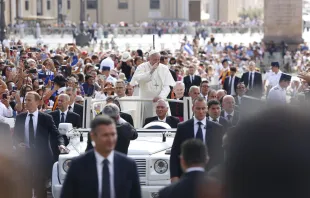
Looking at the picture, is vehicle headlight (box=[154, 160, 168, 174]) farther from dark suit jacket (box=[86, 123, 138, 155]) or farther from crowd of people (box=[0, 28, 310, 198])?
dark suit jacket (box=[86, 123, 138, 155])

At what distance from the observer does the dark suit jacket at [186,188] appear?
27.1 ft

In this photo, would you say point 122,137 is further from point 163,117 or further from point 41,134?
point 163,117

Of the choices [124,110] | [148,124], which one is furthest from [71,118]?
[148,124]

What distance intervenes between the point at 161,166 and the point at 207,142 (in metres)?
1.52

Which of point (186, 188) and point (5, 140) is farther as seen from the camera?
point (5, 140)

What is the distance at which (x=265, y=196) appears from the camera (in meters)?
7.43

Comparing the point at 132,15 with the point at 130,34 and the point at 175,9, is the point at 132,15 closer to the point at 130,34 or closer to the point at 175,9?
the point at 175,9

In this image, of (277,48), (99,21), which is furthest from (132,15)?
(277,48)

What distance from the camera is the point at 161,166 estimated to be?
1346 centimetres

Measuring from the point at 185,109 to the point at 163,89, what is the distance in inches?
68.3

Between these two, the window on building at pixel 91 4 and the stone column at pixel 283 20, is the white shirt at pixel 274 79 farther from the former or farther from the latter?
the window on building at pixel 91 4

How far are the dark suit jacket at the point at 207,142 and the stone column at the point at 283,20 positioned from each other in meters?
43.7

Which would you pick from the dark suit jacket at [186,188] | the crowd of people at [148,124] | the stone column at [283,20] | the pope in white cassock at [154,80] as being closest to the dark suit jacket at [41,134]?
the crowd of people at [148,124]

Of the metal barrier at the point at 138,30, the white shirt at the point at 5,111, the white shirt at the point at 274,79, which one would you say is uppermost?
the white shirt at the point at 5,111
